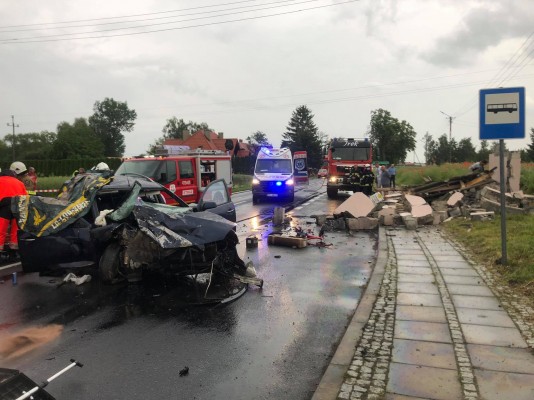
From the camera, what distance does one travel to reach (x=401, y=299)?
5746 millimetres

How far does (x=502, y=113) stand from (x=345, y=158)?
53.7 ft

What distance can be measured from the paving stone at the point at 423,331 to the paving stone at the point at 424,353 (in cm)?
11

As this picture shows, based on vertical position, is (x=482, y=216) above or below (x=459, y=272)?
above

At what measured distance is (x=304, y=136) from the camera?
82875 mm

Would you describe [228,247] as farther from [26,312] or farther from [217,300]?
[26,312]

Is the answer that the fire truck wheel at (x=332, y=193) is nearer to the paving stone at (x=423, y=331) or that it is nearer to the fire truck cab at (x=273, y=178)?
the fire truck cab at (x=273, y=178)

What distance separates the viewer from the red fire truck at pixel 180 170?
570 inches

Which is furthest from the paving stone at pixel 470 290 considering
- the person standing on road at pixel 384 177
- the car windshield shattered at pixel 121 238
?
the person standing on road at pixel 384 177

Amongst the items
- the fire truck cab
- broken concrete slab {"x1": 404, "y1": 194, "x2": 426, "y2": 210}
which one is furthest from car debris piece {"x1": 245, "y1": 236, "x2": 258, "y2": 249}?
the fire truck cab

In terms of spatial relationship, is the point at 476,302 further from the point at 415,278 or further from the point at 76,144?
the point at 76,144

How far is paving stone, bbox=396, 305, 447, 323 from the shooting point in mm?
4985

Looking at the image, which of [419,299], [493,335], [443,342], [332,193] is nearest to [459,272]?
[419,299]

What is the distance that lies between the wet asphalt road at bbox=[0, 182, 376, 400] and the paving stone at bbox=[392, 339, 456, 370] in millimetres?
643

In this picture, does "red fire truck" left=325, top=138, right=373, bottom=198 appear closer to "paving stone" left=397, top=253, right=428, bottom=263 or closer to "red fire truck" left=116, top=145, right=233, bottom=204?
"red fire truck" left=116, top=145, right=233, bottom=204
